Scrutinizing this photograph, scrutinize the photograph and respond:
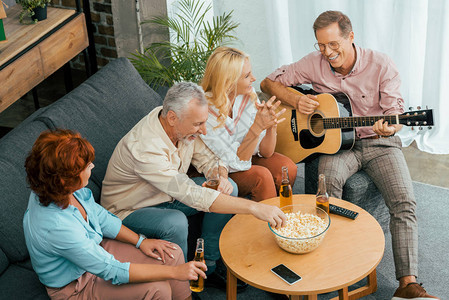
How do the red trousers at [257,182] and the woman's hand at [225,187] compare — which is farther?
the red trousers at [257,182]

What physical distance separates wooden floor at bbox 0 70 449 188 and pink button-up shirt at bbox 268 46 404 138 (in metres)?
0.85

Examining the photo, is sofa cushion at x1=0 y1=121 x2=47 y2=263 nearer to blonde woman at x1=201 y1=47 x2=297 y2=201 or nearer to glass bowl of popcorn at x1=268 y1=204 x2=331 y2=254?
blonde woman at x1=201 y1=47 x2=297 y2=201

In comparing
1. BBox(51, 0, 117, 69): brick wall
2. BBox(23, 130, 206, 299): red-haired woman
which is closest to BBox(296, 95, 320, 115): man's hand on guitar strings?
BBox(23, 130, 206, 299): red-haired woman

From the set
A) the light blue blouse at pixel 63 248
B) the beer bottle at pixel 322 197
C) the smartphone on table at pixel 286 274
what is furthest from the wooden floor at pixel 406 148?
the light blue blouse at pixel 63 248

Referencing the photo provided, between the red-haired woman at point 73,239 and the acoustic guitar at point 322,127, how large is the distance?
1.18 meters

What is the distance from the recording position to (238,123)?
2.87m

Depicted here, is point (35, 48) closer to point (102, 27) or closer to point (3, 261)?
point (102, 27)

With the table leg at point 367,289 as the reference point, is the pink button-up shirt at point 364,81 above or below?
above

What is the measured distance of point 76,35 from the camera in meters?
3.70

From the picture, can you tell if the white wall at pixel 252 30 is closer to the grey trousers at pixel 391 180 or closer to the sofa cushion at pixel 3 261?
the grey trousers at pixel 391 180

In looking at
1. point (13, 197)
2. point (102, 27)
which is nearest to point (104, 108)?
point (13, 197)

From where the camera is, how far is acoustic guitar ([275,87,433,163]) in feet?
9.43

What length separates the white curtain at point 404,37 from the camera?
3.67m

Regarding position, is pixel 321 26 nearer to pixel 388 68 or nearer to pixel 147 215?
pixel 388 68
